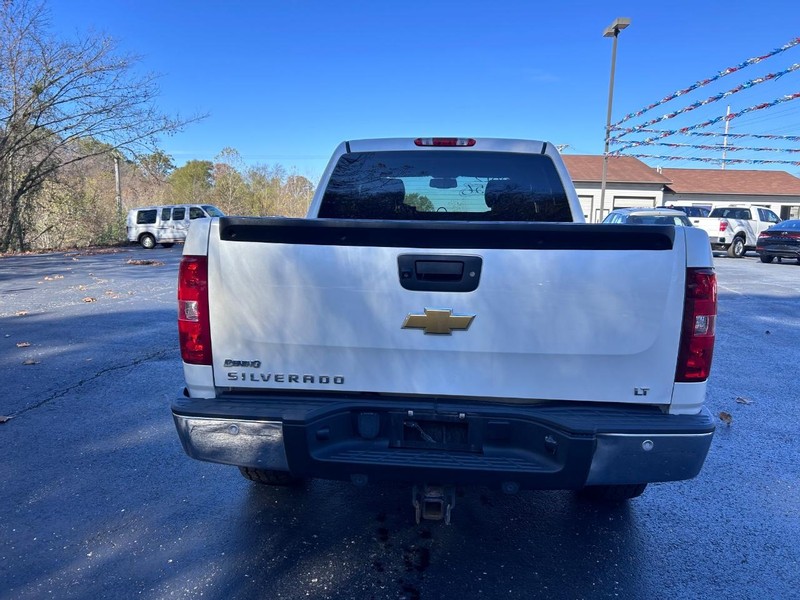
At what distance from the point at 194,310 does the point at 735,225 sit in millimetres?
24124

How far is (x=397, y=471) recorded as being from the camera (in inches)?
87.9

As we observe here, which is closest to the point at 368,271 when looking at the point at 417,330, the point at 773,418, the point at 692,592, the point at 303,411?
the point at 417,330

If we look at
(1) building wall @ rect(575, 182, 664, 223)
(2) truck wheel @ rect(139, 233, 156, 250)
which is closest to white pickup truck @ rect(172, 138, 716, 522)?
(2) truck wheel @ rect(139, 233, 156, 250)

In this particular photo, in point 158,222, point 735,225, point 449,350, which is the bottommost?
point 449,350

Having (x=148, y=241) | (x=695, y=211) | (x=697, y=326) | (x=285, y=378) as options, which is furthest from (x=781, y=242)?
(x=148, y=241)

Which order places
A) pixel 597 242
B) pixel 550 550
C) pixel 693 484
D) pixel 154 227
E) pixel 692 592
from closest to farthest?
pixel 597 242 < pixel 692 592 < pixel 550 550 < pixel 693 484 < pixel 154 227

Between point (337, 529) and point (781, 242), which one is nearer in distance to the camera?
point (337, 529)

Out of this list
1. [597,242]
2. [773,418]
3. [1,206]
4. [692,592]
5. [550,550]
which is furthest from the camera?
[1,206]

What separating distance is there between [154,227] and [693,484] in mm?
25083

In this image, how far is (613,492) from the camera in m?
3.05

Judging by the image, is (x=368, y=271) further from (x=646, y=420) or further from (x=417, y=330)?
(x=646, y=420)

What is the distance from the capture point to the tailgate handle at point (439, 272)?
2.21 m

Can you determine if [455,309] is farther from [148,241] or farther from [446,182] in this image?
[148,241]

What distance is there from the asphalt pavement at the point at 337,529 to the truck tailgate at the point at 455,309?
93 centimetres
